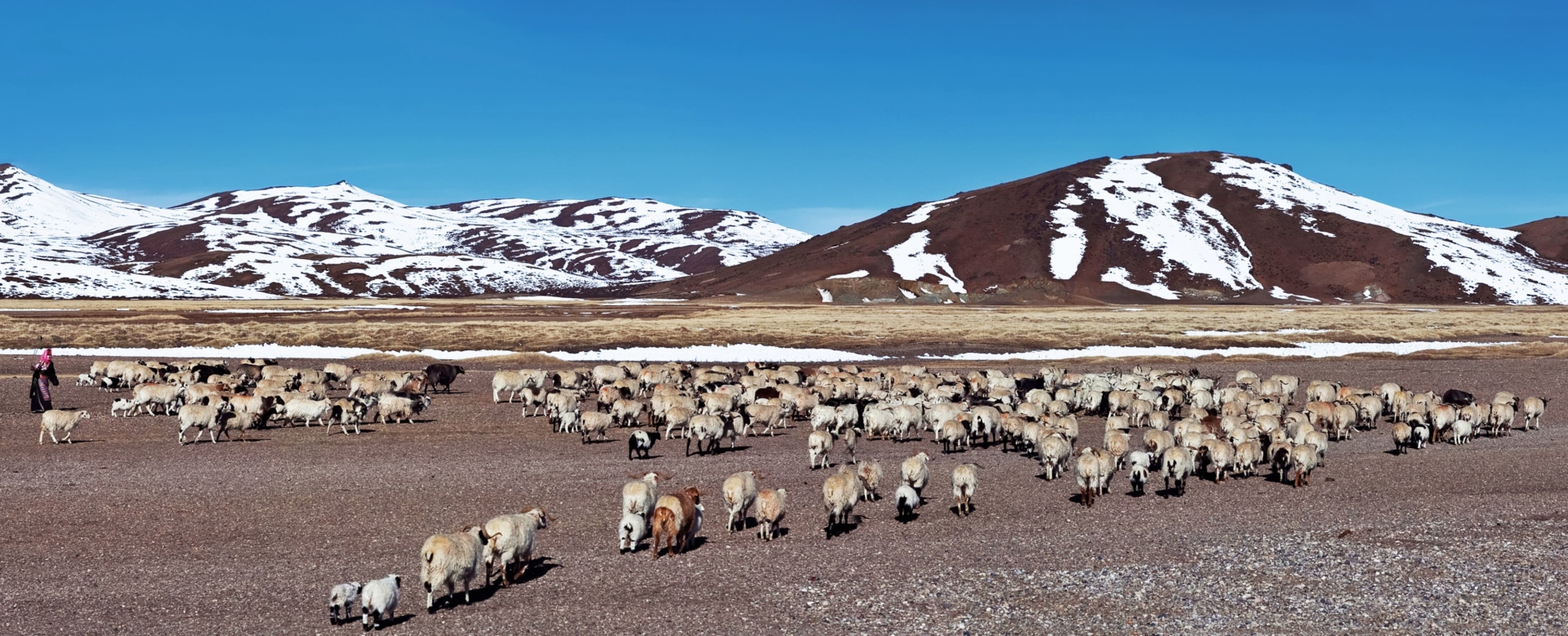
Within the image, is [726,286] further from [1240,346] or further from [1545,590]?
[1545,590]

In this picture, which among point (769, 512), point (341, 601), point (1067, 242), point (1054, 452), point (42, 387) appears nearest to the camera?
point (341, 601)

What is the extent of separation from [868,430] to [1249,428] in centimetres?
832

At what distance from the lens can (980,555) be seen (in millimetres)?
13859

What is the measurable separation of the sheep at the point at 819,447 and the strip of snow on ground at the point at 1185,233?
14673 centimetres

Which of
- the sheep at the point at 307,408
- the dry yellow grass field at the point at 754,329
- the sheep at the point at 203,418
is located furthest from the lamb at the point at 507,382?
the dry yellow grass field at the point at 754,329

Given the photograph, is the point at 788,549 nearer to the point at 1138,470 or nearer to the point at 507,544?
the point at 507,544

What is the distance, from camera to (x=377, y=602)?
1049cm

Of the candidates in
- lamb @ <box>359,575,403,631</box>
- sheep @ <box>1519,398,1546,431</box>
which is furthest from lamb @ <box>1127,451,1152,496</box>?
sheep @ <box>1519,398,1546,431</box>

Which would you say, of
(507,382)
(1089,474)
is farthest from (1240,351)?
(1089,474)

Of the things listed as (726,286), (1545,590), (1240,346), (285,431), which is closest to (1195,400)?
(1545,590)

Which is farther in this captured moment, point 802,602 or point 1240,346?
point 1240,346

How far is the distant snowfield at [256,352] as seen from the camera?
5088 cm

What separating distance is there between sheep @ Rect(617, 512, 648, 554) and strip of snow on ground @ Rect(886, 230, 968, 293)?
14100 cm

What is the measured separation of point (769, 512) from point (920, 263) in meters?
159
